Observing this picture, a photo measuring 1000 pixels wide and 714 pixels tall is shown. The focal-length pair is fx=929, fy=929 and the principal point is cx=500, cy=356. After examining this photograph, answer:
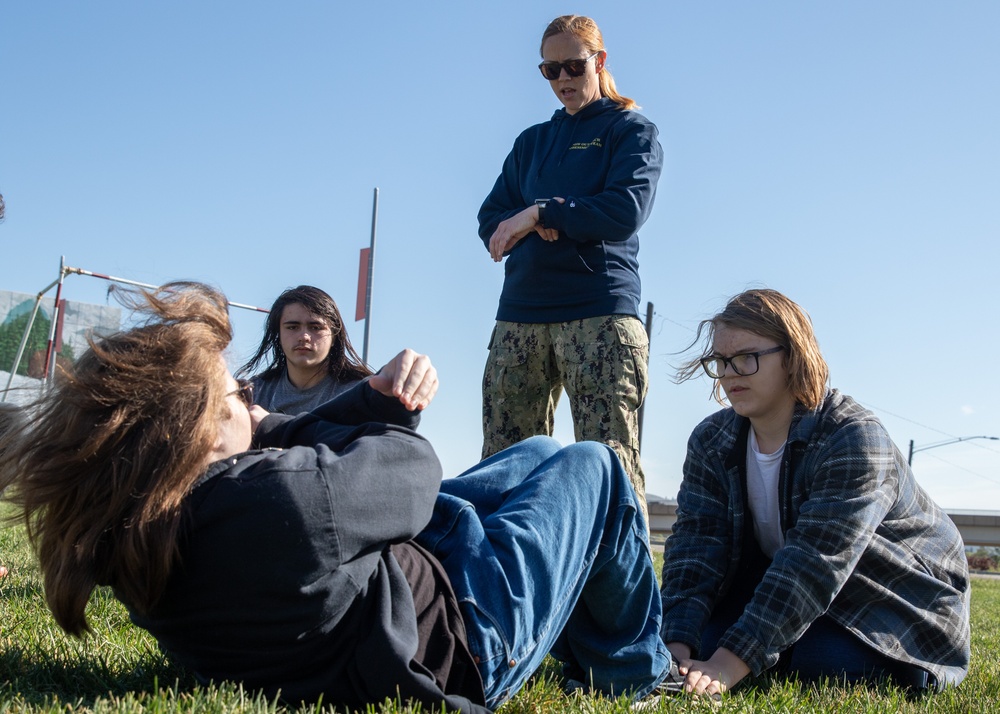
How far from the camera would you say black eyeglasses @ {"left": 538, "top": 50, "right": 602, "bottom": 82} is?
4.62 metres

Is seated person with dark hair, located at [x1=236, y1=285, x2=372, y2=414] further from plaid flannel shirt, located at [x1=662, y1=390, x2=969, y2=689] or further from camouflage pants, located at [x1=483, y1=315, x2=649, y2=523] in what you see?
plaid flannel shirt, located at [x1=662, y1=390, x2=969, y2=689]

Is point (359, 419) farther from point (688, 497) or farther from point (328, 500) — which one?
point (688, 497)

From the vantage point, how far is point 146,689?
2248 millimetres

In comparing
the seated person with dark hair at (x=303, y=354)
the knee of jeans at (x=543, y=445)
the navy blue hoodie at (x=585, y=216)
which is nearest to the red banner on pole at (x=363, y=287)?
the seated person with dark hair at (x=303, y=354)

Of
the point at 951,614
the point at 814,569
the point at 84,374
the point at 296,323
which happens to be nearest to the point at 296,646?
the point at 84,374

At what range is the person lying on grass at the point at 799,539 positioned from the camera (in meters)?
2.88

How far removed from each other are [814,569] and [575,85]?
2823 mm

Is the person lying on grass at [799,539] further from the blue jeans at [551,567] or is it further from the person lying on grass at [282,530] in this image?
the person lying on grass at [282,530]

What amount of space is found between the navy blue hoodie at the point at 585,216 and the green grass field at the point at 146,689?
77.5 inches

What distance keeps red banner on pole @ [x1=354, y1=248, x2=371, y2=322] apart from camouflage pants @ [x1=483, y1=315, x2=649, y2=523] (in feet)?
13.6

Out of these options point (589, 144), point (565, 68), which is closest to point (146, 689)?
point (589, 144)

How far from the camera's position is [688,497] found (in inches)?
136

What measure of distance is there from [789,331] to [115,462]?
7.42ft

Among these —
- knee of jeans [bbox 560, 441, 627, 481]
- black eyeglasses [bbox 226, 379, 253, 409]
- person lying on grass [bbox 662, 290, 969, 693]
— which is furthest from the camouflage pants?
black eyeglasses [bbox 226, 379, 253, 409]
